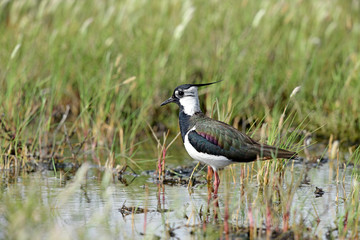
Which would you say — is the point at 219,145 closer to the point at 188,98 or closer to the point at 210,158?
the point at 210,158

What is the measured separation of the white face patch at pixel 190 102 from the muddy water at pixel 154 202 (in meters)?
0.71

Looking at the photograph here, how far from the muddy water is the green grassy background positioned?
1227 mm

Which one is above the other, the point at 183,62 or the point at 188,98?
the point at 183,62

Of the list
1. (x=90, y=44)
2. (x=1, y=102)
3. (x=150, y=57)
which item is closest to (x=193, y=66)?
(x=150, y=57)

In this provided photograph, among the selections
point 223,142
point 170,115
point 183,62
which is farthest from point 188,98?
point 183,62

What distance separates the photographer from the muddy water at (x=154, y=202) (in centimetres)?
489

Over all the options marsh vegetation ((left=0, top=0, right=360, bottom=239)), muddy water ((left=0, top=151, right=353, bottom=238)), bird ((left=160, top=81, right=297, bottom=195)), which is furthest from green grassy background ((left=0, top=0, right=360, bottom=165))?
bird ((left=160, top=81, right=297, bottom=195))

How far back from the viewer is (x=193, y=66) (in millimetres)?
9789

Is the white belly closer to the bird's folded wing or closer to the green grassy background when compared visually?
the bird's folded wing

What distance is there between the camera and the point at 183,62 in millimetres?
9281

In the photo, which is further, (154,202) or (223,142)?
(223,142)

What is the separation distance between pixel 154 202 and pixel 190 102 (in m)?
1.20

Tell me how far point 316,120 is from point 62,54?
3.36 meters

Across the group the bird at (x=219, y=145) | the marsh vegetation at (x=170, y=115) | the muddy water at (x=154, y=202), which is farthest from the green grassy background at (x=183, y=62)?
the bird at (x=219, y=145)
